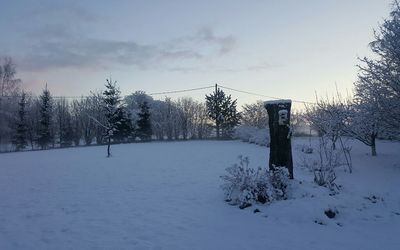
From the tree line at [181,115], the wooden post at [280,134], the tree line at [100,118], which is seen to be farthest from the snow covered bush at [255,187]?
the tree line at [100,118]

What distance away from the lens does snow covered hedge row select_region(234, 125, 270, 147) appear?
99.3 ft

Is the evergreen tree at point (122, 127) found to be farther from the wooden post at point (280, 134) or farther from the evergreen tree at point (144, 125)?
the wooden post at point (280, 134)

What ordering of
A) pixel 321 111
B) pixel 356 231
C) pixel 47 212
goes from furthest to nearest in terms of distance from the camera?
pixel 321 111 → pixel 47 212 → pixel 356 231

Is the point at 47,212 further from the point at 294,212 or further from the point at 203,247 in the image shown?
the point at 294,212

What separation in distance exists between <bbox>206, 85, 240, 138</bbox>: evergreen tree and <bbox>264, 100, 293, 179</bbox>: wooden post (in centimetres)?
3860

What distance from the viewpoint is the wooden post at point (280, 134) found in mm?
10430

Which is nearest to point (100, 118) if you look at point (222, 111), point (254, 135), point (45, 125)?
point (45, 125)

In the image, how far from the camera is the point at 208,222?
25.7ft

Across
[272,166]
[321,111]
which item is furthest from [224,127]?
[272,166]

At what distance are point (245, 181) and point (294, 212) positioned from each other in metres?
1.42

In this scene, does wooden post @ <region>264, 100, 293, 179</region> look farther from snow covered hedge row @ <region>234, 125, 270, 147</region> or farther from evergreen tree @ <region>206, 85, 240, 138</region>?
evergreen tree @ <region>206, 85, 240, 138</region>

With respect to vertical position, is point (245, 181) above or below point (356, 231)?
above

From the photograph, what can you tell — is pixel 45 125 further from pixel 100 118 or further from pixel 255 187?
pixel 255 187

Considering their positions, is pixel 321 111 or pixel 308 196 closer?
pixel 308 196
